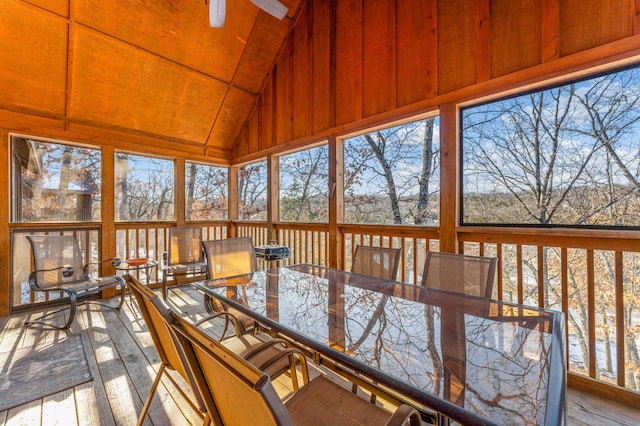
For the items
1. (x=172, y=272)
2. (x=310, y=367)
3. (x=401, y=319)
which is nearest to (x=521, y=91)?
(x=401, y=319)

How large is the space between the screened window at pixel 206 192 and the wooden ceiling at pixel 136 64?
1.57 feet

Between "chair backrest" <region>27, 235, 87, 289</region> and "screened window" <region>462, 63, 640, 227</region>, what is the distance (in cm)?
458

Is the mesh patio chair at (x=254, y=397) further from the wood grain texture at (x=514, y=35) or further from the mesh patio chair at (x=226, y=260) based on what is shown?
the wood grain texture at (x=514, y=35)

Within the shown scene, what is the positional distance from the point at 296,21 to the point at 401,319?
4.61m

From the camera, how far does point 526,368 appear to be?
3.10ft

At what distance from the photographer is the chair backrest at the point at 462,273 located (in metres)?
1.80

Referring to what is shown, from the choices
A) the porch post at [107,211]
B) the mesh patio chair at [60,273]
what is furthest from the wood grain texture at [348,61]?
the mesh patio chair at [60,273]

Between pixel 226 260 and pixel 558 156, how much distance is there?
2922 mm

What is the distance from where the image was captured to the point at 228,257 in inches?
102

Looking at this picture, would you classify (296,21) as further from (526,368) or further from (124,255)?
(526,368)

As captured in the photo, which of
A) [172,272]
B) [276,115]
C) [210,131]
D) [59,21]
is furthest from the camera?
[210,131]

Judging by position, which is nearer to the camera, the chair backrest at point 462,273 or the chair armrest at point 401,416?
the chair armrest at point 401,416

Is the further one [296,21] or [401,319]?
[296,21]

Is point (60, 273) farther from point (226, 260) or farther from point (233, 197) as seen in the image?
point (233, 197)
